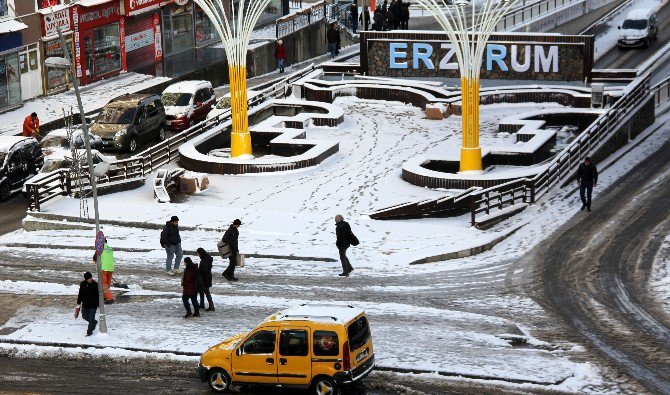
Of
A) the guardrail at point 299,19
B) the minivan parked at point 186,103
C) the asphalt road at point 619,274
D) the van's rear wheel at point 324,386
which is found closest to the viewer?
the van's rear wheel at point 324,386

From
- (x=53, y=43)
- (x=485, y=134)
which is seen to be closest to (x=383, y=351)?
(x=485, y=134)

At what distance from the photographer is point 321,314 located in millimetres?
23375

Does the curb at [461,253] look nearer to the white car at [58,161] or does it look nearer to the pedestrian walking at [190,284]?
the pedestrian walking at [190,284]

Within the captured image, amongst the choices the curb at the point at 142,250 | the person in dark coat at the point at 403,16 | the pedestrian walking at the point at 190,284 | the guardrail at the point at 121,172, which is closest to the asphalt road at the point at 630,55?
the person in dark coat at the point at 403,16

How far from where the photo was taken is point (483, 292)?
30.2 meters

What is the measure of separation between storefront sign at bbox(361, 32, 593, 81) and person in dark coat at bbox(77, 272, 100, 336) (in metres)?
29.4

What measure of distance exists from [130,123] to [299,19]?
2678 centimetres

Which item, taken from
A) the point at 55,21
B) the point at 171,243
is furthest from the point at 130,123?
the point at 171,243

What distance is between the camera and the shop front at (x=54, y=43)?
56.7m

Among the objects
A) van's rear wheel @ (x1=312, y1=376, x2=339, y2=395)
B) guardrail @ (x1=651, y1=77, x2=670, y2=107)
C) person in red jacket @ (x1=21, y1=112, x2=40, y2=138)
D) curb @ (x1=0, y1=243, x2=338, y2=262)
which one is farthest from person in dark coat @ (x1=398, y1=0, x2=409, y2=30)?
van's rear wheel @ (x1=312, y1=376, x2=339, y2=395)

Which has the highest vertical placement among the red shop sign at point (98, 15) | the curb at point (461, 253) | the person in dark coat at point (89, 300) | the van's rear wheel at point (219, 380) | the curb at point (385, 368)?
the red shop sign at point (98, 15)

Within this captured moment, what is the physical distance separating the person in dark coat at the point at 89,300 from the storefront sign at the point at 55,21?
30224 millimetres

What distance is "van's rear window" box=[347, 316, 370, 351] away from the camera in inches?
907

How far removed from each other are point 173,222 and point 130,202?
832 centimetres
